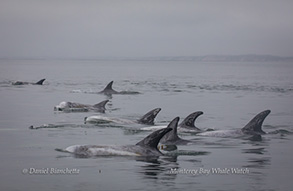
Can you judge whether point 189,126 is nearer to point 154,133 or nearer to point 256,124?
point 256,124

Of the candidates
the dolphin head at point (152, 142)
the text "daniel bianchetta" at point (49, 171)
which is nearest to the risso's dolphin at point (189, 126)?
the dolphin head at point (152, 142)

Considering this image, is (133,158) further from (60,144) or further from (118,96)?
(118,96)

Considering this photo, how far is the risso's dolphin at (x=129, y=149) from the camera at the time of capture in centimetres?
1836

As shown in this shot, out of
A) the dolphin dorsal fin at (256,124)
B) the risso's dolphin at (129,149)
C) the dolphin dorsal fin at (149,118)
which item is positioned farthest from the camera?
the dolphin dorsal fin at (149,118)

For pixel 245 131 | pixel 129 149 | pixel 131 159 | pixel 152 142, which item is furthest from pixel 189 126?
pixel 131 159

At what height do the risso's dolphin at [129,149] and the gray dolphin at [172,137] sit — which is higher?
the gray dolphin at [172,137]

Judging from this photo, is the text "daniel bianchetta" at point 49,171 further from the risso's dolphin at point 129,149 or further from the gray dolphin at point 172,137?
the gray dolphin at point 172,137

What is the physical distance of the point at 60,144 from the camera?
68.9 ft

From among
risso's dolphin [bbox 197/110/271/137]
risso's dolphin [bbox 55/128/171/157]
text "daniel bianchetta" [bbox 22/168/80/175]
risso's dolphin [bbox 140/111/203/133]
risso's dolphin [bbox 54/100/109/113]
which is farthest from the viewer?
risso's dolphin [bbox 54/100/109/113]

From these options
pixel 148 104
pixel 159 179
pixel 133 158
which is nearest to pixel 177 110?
pixel 148 104

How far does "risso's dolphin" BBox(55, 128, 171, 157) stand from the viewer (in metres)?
18.4

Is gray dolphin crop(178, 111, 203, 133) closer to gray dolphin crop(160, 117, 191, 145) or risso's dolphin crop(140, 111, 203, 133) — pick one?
risso's dolphin crop(140, 111, 203, 133)

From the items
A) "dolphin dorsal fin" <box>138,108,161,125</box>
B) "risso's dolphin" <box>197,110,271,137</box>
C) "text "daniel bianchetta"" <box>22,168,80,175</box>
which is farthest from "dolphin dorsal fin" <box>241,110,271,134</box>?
"text "daniel bianchetta"" <box>22,168,80,175</box>

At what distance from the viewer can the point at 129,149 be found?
60.7 ft
